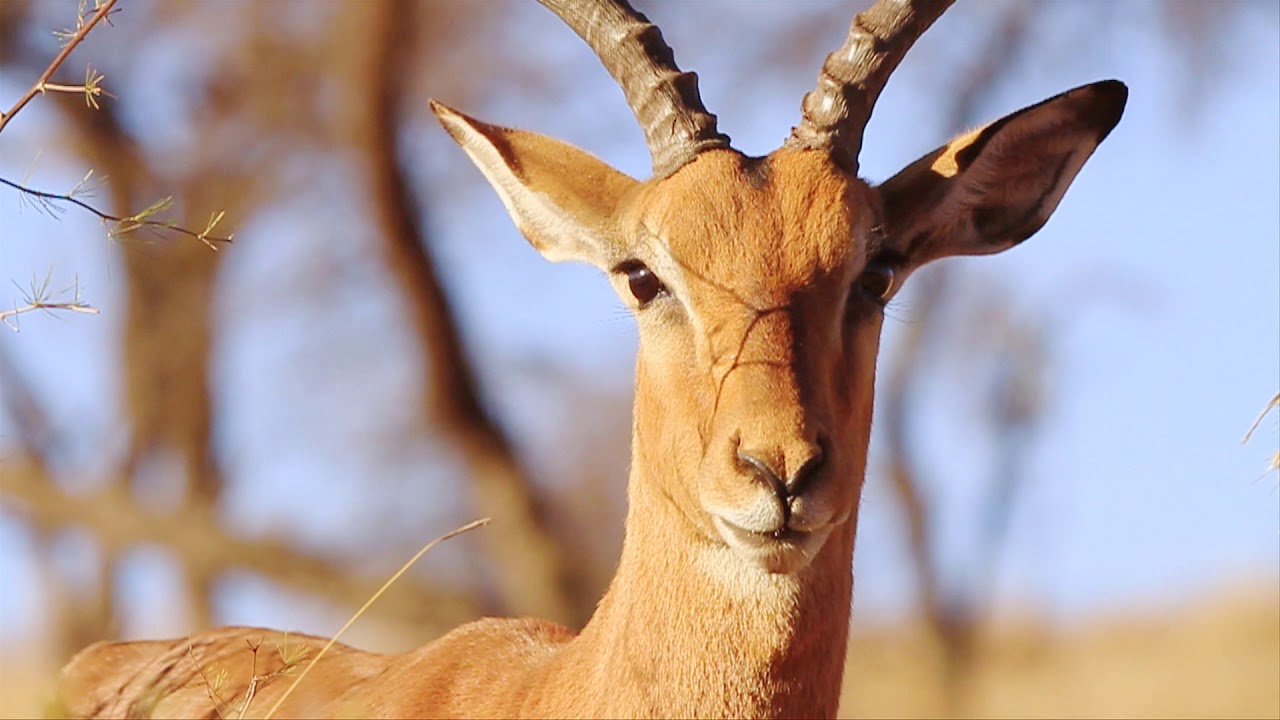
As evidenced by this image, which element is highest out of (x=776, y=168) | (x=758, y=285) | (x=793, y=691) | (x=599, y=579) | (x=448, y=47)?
(x=448, y=47)

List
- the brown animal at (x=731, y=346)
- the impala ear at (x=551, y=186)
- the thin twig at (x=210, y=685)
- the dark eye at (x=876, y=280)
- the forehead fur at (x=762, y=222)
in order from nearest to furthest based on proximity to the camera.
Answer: the brown animal at (x=731, y=346) → the forehead fur at (x=762, y=222) → the dark eye at (x=876, y=280) → the impala ear at (x=551, y=186) → the thin twig at (x=210, y=685)

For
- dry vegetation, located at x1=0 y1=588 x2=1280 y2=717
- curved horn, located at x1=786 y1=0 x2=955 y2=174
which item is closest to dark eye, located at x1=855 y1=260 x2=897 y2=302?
curved horn, located at x1=786 y1=0 x2=955 y2=174

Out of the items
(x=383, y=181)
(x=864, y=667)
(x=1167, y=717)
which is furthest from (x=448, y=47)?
(x=1167, y=717)

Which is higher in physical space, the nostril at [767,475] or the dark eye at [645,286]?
the dark eye at [645,286]

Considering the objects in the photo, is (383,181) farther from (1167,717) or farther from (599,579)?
(1167,717)

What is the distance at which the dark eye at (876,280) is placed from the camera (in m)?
5.66

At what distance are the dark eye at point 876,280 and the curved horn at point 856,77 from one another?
0.40 m

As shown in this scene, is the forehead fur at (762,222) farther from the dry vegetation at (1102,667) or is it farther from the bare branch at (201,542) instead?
the dry vegetation at (1102,667)

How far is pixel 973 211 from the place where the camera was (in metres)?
6.24

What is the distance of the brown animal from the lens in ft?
16.6

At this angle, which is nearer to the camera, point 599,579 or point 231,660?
point 231,660

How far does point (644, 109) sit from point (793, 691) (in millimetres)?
2071

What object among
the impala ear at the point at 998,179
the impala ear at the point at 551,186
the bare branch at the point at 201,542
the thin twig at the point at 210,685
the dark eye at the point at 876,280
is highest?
the bare branch at the point at 201,542

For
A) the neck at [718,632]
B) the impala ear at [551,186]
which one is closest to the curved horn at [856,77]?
the impala ear at [551,186]
